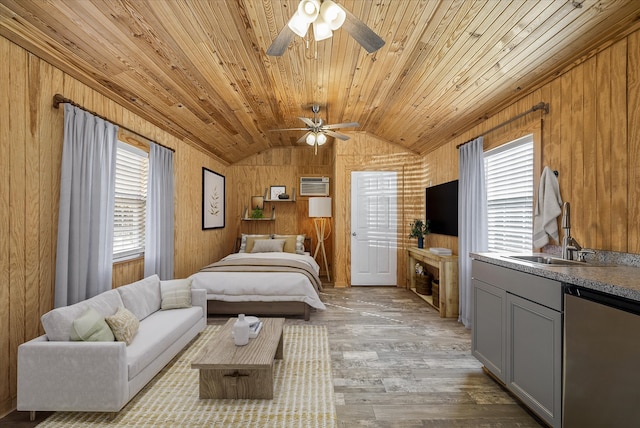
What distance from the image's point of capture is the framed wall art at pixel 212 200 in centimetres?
519

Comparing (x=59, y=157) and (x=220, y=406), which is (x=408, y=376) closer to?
(x=220, y=406)

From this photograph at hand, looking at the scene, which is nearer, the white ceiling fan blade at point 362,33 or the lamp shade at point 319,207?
the white ceiling fan blade at point 362,33

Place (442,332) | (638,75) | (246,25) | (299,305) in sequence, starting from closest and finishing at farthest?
1. (638,75)
2. (246,25)
3. (442,332)
4. (299,305)

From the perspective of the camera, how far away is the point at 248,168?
6.62 metres

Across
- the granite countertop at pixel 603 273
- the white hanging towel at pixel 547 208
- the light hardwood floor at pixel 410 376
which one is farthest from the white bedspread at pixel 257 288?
the white hanging towel at pixel 547 208

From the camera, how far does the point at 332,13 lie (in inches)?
65.2

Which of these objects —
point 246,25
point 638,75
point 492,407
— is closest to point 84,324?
point 246,25

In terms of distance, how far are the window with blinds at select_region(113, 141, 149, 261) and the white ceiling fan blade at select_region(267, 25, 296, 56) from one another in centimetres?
210

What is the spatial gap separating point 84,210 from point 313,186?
4501 millimetres

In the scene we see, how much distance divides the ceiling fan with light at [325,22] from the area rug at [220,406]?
238 centimetres

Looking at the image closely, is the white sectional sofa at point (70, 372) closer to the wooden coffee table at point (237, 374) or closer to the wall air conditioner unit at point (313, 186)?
the wooden coffee table at point (237, 374)

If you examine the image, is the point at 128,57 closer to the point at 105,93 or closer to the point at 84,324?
the point at 105,93

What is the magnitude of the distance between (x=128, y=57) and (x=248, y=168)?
13.6 ft

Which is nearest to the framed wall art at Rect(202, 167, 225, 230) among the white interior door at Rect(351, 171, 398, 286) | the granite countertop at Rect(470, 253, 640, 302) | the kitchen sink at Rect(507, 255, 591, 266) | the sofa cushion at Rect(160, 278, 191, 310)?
the sofa cushion at Rect(160, 278, 191, 310)
